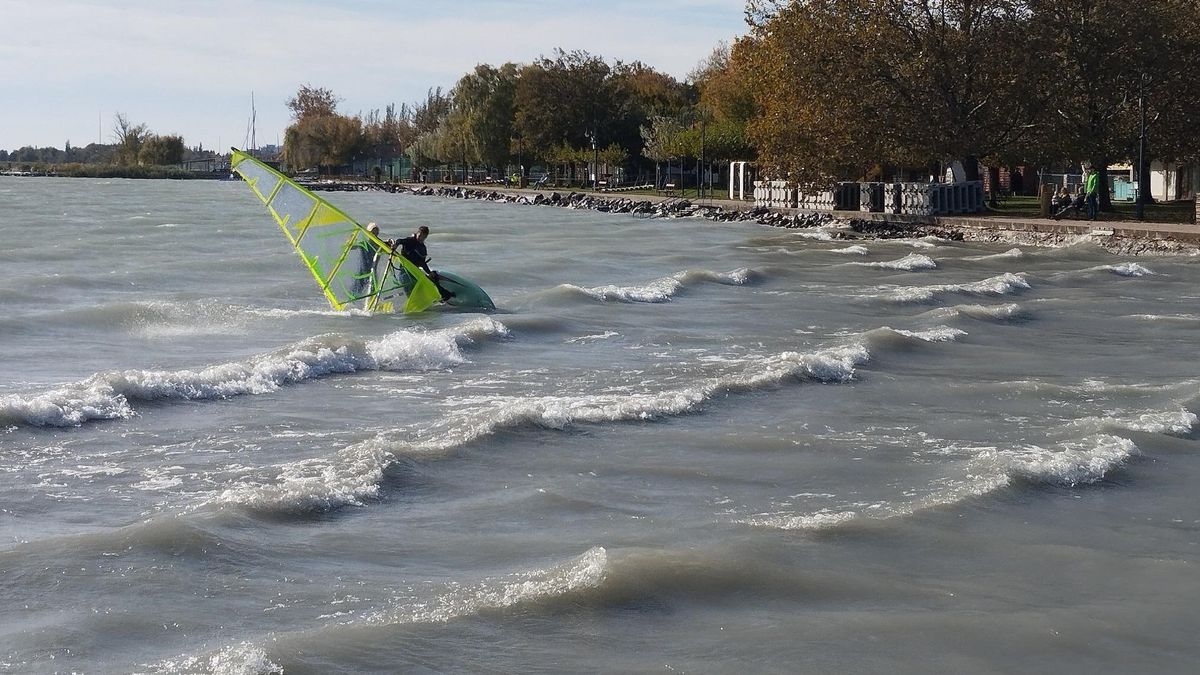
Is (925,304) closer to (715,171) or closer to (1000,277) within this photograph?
(1000,277)

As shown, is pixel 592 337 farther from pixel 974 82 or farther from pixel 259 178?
pixel 974 82

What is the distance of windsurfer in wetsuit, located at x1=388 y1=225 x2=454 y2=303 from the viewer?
21.3m

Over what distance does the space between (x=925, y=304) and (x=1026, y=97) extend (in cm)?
2246

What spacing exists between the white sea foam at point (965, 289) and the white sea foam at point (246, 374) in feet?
28.8

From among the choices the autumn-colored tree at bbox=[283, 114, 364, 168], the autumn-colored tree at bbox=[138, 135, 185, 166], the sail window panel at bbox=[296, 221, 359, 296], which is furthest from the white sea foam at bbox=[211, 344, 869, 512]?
the autumn-colored tree at bbox=[138, 135, 185, 166]

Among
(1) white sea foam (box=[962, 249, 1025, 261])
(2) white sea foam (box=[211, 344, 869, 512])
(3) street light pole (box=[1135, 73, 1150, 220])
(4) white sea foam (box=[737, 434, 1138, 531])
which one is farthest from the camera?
(3) street light pole (box=[1135, 73, 1150, 220])

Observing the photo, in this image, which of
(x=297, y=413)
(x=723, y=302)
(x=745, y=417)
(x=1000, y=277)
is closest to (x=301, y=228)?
(x=723, y=302)

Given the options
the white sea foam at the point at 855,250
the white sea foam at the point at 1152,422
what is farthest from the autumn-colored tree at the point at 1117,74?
the white sea foam at the point at 1152,422

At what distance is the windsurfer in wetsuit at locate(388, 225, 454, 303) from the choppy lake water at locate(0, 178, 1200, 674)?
561 millimetres

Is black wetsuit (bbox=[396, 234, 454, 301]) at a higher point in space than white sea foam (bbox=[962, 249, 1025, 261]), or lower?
higher

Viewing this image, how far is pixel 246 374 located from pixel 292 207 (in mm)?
7188

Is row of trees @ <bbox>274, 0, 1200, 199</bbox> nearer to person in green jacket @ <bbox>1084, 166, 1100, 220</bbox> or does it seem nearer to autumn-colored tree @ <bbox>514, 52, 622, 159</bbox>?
person in green jacket @ <bbox>1084, 166, 1100, 220</bbox>

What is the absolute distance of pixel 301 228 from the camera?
868 inches

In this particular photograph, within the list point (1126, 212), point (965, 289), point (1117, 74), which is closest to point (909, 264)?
point (965, 289)
